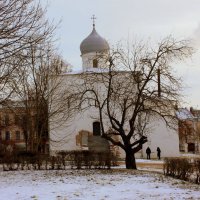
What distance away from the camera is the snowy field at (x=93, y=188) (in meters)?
12.3

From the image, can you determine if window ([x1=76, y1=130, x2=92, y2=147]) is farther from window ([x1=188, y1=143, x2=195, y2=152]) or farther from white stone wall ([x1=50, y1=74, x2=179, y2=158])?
window ([x1=188, y1=143, x2=195, y2=152])

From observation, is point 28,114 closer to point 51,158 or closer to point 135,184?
point 51,158

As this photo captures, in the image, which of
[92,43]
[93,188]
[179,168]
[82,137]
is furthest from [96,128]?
[93,188]

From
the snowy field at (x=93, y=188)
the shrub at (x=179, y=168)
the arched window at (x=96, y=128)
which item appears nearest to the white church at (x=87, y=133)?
the arched window at (x=96, y=128)

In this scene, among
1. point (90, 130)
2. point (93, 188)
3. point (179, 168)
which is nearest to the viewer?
point (93, 188)

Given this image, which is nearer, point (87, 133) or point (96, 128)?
point (87, 133)

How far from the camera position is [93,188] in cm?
1389

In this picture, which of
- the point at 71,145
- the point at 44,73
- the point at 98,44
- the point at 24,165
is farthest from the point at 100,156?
the point at 98,44

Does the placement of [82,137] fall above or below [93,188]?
above

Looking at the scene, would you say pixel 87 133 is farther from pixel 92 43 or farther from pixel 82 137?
pixel 92 43

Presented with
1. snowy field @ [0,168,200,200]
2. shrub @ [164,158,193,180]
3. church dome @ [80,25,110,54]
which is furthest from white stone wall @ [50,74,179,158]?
snowy field @ [0,168,200,200]

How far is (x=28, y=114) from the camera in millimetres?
31328

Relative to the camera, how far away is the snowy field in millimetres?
12281

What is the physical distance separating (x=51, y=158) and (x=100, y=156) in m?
2.51
